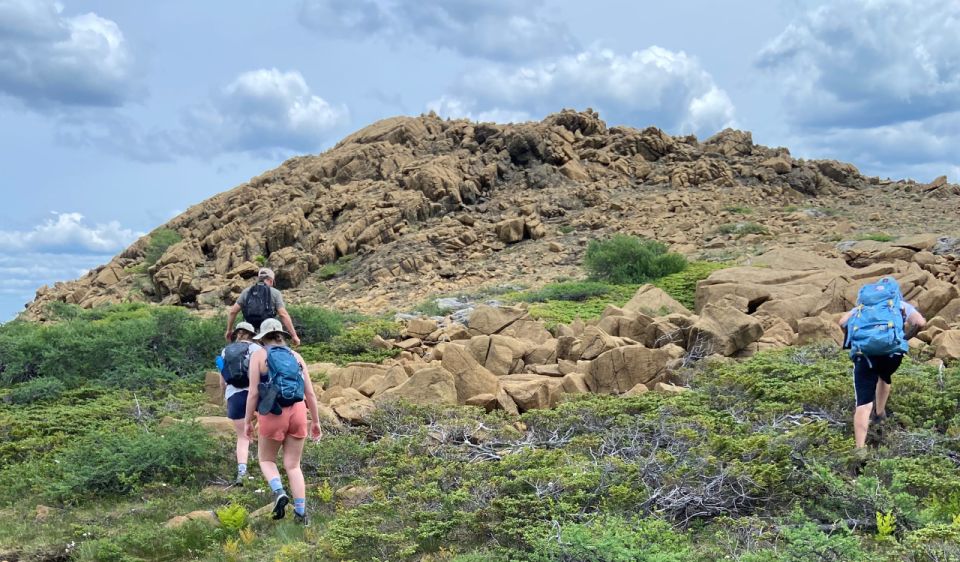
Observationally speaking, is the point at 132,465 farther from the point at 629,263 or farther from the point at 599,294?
the point at 629,263

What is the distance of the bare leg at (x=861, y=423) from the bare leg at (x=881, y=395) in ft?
0.97

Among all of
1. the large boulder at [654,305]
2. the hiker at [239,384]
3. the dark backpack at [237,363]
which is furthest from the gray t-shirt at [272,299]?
the large boulder at [654,305]

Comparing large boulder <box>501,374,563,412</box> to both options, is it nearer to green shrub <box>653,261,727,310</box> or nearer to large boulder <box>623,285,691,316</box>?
large boulder <box>623,285,691,316</box>

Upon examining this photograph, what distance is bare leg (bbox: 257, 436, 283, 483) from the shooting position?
691 centimetres

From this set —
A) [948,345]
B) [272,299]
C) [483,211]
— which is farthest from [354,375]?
[483,211]

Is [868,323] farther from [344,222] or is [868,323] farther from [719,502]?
[344,222]

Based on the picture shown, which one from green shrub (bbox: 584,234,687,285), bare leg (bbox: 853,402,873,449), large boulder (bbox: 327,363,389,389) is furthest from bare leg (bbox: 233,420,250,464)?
green shrub (bbox: 584,234,687,285)

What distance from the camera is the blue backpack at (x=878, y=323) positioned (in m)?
7.50

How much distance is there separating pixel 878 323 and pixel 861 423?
3.00 feet

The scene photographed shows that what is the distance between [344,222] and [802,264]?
67.8 ft

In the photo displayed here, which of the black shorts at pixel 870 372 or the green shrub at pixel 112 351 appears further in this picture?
the green shrub at pixel 112 351

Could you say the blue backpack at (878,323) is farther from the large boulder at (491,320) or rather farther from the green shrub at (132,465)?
the large boulder at (491,320)

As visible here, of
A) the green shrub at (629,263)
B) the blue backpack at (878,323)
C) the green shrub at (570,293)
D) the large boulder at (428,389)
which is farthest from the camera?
the green shrub at (629,263)

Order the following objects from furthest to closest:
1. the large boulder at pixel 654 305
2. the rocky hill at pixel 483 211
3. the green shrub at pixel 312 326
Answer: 1. the rocky hill at pixel 483 211
2. the green shrub at pixel 312 326
3. the large boulder at pixel 654 305
